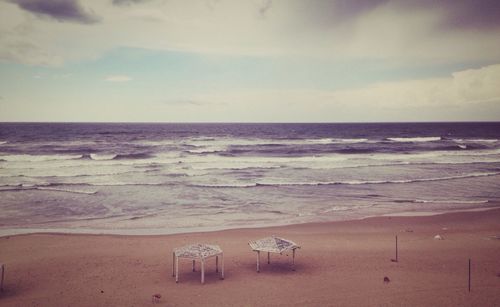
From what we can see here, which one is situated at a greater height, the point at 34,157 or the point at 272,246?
the point at 34,157

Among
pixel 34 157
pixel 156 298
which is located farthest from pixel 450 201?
pixel 34 157

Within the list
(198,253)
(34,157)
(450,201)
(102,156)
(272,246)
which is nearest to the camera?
(198,253)

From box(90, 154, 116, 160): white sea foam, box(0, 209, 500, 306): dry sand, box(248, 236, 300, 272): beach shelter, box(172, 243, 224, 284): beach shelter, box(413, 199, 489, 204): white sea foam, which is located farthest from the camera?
box(90, 154, 116, 160): white sea foam

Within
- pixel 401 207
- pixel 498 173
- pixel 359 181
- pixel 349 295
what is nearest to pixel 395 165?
pixel 498 173

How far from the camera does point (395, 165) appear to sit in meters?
34.9

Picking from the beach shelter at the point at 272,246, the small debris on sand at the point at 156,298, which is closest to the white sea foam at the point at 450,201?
the beach shelter at the point at 272,246

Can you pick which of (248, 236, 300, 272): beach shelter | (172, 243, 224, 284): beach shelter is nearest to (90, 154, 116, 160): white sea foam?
(172, 243, 224, 284): beach shelter

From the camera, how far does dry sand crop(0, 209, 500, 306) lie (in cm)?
869

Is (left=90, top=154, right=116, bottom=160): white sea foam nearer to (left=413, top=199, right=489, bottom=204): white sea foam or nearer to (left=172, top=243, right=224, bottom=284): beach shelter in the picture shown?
(left=413, top=199, right=489, bottom=204): white sea foam

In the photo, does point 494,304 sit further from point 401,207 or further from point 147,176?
point 147,176

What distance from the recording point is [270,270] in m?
10.4

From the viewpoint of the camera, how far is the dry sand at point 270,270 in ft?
28.5

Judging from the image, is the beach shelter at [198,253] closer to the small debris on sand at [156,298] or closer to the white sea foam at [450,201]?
the small debris on sand at [156,298]

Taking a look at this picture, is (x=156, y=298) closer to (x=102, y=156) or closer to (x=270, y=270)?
(x=270, y=270)
